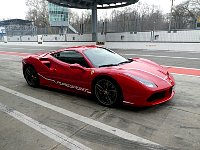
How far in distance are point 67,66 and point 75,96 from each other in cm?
77

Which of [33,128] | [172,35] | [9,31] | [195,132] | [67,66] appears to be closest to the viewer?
[195,132]

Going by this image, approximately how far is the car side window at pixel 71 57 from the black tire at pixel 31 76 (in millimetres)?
970

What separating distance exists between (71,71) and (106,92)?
113 centimetres

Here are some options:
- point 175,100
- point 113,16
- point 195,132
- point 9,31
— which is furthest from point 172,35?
point 9,31

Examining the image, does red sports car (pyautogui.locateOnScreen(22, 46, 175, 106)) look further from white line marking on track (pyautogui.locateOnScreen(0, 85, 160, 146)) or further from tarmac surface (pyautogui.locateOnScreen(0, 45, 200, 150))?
white line marking on track (pyautogui.locateOnScreen(0, 85, 160, 146))

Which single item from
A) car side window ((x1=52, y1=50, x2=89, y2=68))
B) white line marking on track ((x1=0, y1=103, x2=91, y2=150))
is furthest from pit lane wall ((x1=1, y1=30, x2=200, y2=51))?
white line marking on track ((x1=0, y1=103, x2=91, y2=150))

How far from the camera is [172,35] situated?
21.9 meters

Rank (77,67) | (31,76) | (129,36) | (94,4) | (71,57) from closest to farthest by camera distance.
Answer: (77,67)
(71,57)
(31,76)
(129,36)
(94,4)

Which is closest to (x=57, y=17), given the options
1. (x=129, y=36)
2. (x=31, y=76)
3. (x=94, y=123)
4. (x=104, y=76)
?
(x=129, y=36)

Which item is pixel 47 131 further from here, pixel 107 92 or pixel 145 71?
pixel 145 71

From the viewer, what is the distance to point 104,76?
4613mm

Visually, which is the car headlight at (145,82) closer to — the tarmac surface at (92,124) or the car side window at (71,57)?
the tarmac surface at (92,124)

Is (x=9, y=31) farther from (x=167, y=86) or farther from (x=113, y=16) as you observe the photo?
(x=167, y=86)

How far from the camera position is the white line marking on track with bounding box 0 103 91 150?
3.20 meters
